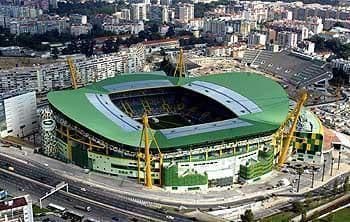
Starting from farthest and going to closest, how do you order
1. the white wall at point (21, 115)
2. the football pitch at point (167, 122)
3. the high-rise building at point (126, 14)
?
the high-rise building at point (126, 14) → the football pitch at point (167, 122) → the white wall at point (21, 115)

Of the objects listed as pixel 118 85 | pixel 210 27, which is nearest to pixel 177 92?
pixel 118 85

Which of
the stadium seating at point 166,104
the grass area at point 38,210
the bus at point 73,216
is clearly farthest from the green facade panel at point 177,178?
the stadium seating at point 166,104

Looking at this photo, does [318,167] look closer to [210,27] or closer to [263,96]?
[263,96]

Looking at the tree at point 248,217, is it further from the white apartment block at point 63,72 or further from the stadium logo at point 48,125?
the white apartment block at point 63,72

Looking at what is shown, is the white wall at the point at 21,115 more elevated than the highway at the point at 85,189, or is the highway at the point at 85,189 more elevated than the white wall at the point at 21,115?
the white wall at the point at 21,115

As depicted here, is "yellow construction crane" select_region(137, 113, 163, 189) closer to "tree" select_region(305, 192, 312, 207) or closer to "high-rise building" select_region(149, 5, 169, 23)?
"tree" select_region(305, 192, 312, 207)

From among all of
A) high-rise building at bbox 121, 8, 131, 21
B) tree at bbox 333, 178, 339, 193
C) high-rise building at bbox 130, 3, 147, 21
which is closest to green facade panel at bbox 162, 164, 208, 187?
tree at bbox 333, 178, 339, 193

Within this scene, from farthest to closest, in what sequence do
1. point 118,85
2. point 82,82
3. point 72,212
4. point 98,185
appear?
1. point 82,82
2. point 118,85
3. point 98,185
4. point 72,212
